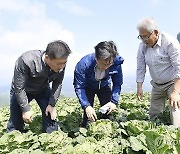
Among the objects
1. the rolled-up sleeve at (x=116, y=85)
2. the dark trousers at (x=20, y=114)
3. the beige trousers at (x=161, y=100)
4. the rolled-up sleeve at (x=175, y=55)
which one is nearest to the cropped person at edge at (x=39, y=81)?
the dark trousers at (x=20, y=114)

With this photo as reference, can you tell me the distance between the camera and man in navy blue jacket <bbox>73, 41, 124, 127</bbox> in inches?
171

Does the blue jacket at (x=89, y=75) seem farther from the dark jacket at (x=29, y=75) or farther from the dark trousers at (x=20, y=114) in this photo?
the dark trousers at (x=20, y=114)

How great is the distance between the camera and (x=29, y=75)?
4320 mm

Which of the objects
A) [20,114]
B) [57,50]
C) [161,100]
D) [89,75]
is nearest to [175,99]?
Answer: [161,100]

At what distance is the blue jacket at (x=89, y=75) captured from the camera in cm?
481

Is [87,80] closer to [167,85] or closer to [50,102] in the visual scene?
[50,102]

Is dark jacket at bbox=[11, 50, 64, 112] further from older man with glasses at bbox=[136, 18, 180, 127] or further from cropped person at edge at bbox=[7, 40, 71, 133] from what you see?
A: older man with glasses at bbox=[136, 18, 180, 127]

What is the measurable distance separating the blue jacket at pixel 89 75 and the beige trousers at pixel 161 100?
2.14 ft

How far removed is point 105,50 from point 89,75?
0.76 metres

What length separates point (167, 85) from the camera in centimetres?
505

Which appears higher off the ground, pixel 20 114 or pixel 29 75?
pixel 29 75

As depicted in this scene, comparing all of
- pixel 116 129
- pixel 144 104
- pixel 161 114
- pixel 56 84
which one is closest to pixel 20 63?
pixel 56 84

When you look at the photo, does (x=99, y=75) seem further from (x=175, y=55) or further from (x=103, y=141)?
(x=103, y=141)

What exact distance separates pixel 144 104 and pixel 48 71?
190 inches
